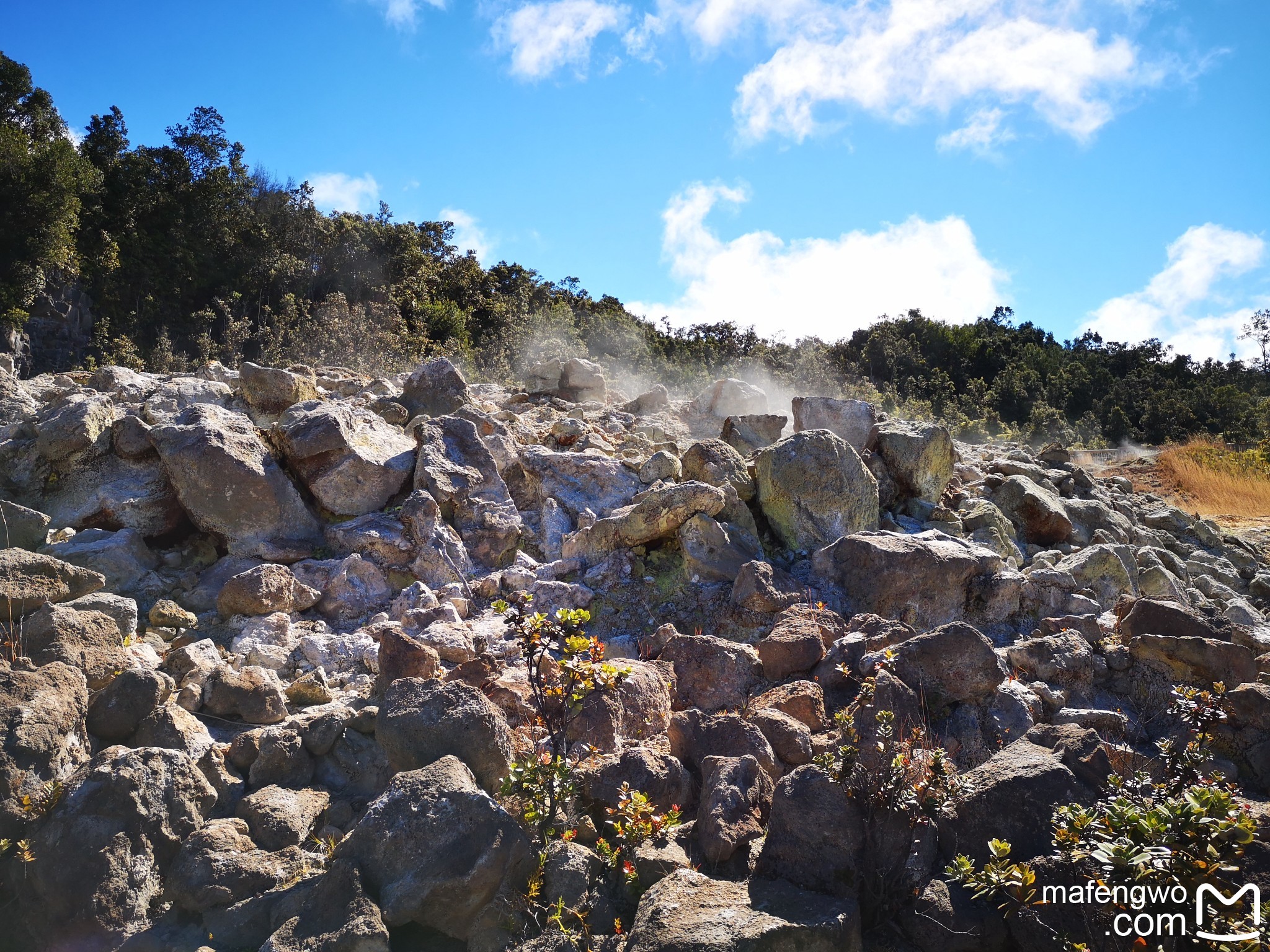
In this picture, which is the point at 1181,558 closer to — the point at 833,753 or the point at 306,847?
the point at 833,753

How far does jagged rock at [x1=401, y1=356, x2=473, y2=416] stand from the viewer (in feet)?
26.4

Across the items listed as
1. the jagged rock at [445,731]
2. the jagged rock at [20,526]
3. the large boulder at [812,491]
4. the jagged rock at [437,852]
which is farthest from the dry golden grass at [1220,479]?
the jagged rock at [20,526]

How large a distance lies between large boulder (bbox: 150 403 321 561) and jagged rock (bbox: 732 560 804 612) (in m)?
3.07

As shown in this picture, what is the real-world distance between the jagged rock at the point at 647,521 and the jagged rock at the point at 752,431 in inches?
86.8

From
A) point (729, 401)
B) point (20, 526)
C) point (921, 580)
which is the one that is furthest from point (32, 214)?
point (921, 580)

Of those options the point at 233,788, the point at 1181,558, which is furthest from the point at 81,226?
the point at 1181,558

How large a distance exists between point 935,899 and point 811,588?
3.08m

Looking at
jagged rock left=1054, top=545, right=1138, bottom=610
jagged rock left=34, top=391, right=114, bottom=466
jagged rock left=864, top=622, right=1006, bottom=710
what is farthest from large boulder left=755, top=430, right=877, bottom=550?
jagged rock left=34, top=391, right=114, bottom=466

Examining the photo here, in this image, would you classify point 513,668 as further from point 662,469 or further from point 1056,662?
point 1056,662

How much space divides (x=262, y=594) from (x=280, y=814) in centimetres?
210

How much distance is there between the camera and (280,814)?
3.30m

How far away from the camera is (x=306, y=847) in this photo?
3262mm

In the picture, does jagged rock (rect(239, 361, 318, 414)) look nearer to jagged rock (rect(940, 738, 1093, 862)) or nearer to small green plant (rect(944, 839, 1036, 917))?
jagged rock (rect(940, 738, 1093, 862))

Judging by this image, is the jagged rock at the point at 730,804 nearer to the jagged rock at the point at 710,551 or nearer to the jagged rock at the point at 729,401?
the jagged rock at the point at 710,551
